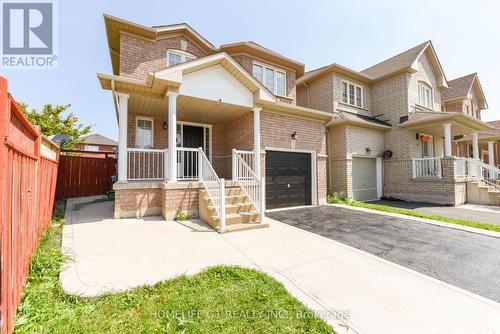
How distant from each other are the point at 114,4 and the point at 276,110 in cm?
733

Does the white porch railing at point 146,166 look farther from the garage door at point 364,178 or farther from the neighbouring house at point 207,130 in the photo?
the garage door at point 364,178

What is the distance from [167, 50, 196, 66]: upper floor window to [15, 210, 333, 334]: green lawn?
9046mm

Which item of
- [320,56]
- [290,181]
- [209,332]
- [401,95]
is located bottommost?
[209,332]

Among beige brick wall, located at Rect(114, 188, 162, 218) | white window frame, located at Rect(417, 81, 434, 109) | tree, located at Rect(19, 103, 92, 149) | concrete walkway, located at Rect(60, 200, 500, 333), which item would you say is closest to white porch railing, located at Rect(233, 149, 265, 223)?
concrete walkway, located at Rect(60, 200, 500, 333)

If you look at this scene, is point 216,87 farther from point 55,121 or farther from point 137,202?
point 55,121

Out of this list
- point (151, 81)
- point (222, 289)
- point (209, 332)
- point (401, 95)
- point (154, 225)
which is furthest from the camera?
point (401, 95)

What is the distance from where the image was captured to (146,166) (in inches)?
343

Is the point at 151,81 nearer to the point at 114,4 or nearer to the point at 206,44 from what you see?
the point at 114,4

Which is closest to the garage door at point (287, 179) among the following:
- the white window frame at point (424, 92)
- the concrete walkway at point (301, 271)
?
the concrete walkway at point (301, 271)

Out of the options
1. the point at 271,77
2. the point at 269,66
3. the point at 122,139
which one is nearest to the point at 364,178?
the point at 271,77

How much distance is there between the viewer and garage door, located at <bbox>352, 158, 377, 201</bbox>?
11500 mm

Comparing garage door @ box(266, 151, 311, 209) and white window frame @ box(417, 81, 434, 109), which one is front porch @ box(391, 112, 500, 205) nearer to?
white window frame @ box(417, 81, 434, 109)

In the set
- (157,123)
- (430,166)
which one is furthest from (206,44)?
(430,166)

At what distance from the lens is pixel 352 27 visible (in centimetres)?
920
